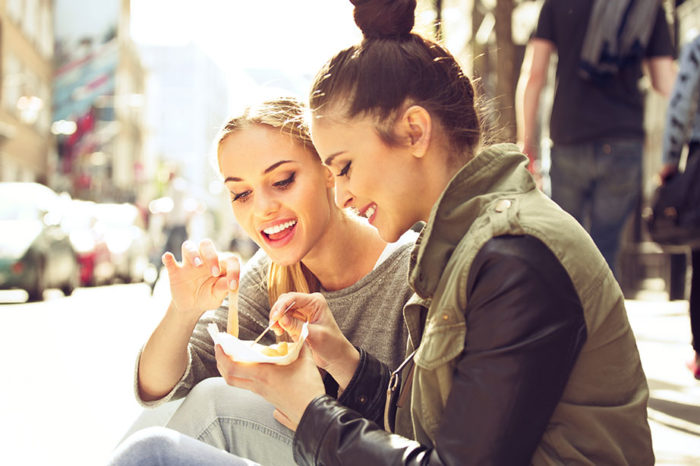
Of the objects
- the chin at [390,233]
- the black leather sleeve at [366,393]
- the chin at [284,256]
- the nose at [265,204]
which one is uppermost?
the chin at [390,233]

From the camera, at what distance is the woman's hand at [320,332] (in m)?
2.06

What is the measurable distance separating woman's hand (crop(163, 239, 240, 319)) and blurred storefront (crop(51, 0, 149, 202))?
42.3m

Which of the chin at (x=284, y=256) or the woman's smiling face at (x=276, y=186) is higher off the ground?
the woman's smiling face at (x=276, y=186)

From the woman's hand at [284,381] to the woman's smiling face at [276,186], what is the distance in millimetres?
782

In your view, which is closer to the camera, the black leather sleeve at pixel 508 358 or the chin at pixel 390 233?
the black leather sleeve at pixel 508 358

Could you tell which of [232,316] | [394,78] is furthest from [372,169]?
[232,316]

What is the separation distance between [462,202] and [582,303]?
1.05 feet

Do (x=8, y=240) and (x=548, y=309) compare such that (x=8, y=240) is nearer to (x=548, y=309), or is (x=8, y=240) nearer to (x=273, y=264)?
(x=273, y=264)

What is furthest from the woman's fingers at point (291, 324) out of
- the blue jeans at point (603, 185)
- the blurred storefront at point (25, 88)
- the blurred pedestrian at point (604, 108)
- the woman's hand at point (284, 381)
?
the blurred storefront at point (25, 88)

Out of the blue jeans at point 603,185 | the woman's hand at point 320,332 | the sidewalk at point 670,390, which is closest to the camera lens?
the woman's hand at point 320,332

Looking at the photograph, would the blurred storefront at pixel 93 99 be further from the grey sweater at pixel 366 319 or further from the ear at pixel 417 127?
the ear at pixel 417 127

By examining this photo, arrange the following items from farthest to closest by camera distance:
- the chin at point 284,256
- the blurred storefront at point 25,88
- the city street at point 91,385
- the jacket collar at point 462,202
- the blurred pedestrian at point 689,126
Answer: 1. the blurred storefront at point 25,88
2. the blurred pedestrian at point 689,126
3. the city street at point 91,385
4. the chin at point 284,256
5. the jacket collar at point 462,202

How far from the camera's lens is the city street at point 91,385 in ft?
12.5

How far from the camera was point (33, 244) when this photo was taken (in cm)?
1202
